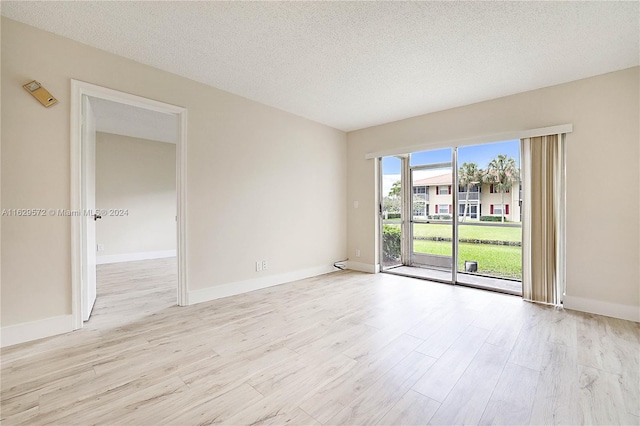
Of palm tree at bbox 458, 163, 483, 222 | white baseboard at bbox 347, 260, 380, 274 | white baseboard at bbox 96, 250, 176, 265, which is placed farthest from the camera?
white baseboard at bbox 96, 250, 176, 265

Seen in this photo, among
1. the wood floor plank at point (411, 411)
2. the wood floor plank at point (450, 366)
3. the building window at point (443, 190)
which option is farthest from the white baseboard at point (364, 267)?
the wood floor plank at point (411, 411)

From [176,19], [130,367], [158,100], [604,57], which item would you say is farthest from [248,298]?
[604,57]

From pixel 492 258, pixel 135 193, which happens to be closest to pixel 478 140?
pixel 492 258

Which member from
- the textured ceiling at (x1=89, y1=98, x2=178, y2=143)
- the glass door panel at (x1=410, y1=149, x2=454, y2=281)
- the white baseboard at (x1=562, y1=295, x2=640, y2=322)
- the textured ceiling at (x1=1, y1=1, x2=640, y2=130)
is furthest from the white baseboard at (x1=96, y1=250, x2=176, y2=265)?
the white baseboard at (x1=562, y1=295, x2=640, y2=322)

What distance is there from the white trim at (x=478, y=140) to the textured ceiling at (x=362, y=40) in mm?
542

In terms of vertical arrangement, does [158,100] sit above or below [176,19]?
below

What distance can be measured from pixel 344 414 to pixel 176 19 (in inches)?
122

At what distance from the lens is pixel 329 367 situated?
1977mm

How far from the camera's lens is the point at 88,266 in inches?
115

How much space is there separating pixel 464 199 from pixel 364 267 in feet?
6.84

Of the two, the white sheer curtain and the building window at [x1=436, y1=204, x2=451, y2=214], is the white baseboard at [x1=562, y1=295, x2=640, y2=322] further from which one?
the building window at [x1=436, y1=204, x2=451, y2=214]

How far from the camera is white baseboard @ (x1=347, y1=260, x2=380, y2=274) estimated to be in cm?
508

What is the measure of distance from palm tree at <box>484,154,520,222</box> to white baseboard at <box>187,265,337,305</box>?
311 centimetres

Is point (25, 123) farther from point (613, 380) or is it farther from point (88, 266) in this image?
point (613, 380)
